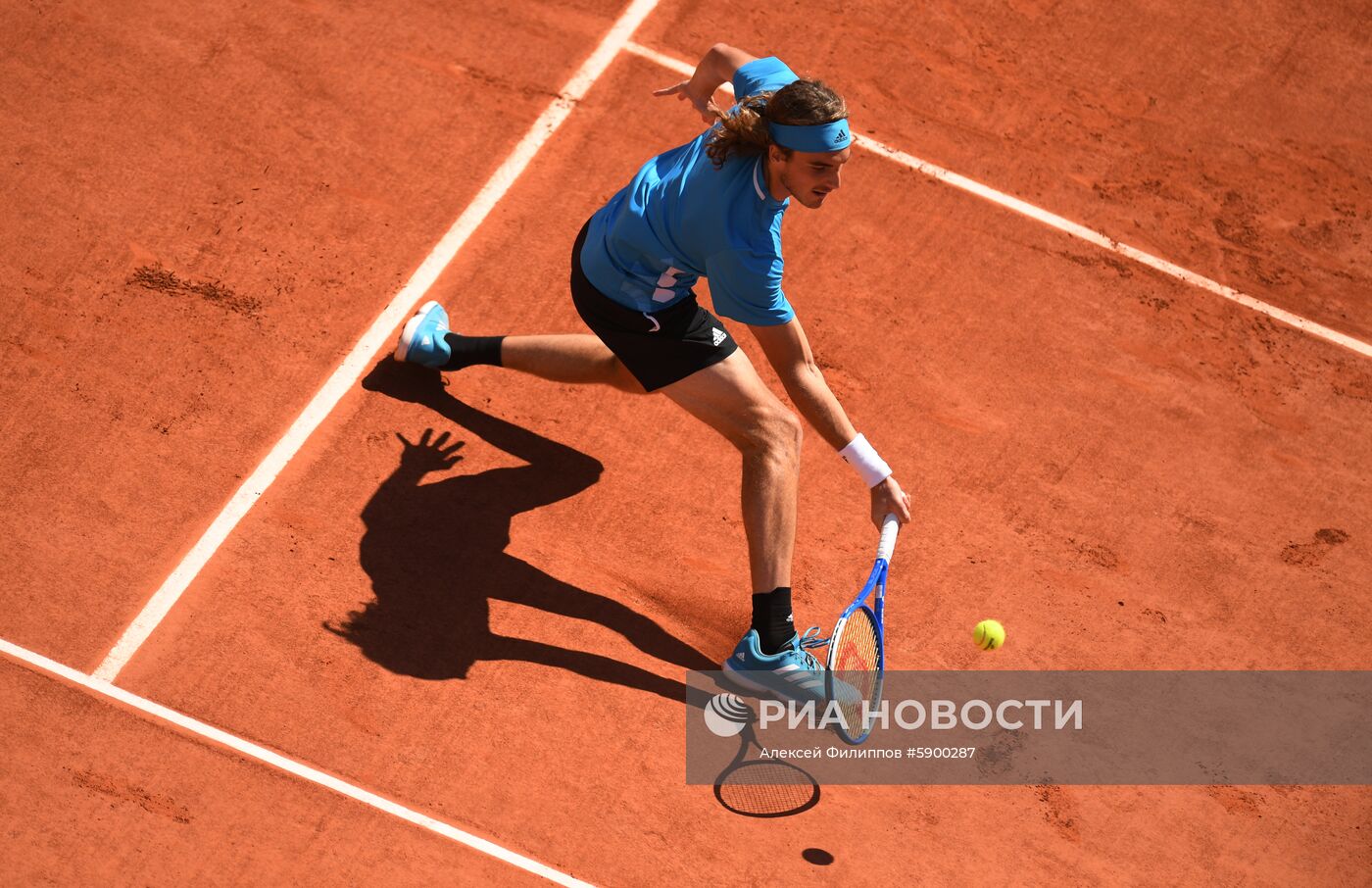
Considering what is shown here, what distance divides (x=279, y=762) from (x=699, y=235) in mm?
2403

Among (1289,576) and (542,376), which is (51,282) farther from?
(1289,576)

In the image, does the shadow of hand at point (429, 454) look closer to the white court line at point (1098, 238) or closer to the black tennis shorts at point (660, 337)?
the black tennis shorts at point (660, 337)

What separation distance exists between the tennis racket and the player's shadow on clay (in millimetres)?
641

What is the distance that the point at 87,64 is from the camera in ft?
22.8

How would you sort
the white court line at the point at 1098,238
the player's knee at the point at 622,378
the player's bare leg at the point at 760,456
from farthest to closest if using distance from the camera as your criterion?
1. the white court line at the point at 1098,238
2. the player's knee at the point at 622,378
3. the player's bare leg at the point at 760,456

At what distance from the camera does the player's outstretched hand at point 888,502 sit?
16.8 feet

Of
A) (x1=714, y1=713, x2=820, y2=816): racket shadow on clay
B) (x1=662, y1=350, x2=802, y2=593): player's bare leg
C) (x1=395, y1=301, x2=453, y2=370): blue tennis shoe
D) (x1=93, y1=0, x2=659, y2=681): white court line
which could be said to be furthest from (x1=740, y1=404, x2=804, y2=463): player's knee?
(x1=93, y1=0, x2=659, y2=681): white court line

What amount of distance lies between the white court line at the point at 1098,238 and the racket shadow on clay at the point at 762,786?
11.0 feet

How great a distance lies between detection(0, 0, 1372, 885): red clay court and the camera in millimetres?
5031

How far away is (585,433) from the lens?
613 cm

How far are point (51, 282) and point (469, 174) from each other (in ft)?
6.48

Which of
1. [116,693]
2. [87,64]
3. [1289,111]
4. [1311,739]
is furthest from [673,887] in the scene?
[1289,111]

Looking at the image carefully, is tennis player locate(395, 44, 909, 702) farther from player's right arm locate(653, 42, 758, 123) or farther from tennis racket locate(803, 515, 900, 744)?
tennis racket locate(803, 515, 900, 744)

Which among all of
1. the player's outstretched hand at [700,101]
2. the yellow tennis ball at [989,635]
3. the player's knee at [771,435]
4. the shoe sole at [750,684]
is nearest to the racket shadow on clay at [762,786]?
the shoe sole at [750,684]
